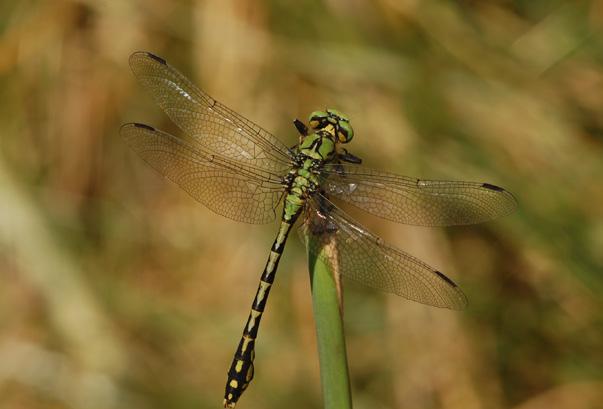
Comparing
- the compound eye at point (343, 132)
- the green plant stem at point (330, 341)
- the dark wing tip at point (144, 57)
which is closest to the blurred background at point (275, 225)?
the compound eye at point (343, 132)

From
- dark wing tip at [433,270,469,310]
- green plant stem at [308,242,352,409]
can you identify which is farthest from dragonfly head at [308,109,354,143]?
green plant stem at [308,242,352,409]

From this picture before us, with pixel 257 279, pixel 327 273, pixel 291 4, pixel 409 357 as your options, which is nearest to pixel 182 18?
pixel 291 4

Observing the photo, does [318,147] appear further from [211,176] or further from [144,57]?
[144,57]

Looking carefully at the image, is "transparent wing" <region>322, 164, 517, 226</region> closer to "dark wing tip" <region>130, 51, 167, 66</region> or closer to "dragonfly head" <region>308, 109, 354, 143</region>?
"dragonfly head" <region>308, 109, 354, 143</region>

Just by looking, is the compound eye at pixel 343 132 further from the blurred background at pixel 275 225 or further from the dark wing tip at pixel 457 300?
the blurred background at pixel 275 225

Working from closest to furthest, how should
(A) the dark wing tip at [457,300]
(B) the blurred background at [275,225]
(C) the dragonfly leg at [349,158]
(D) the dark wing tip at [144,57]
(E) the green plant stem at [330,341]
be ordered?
(E) the green plant stem at [330,341]
(A) the dark wing tip at [457,300]
(C) the dragonfly leg at [349,158]
(D) the dark wing tip at [144,57]
(B) the blurred background at [275,225]

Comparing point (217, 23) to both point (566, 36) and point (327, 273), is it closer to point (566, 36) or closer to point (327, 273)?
point (566, 36)

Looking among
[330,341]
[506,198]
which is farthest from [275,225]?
[330,341]
